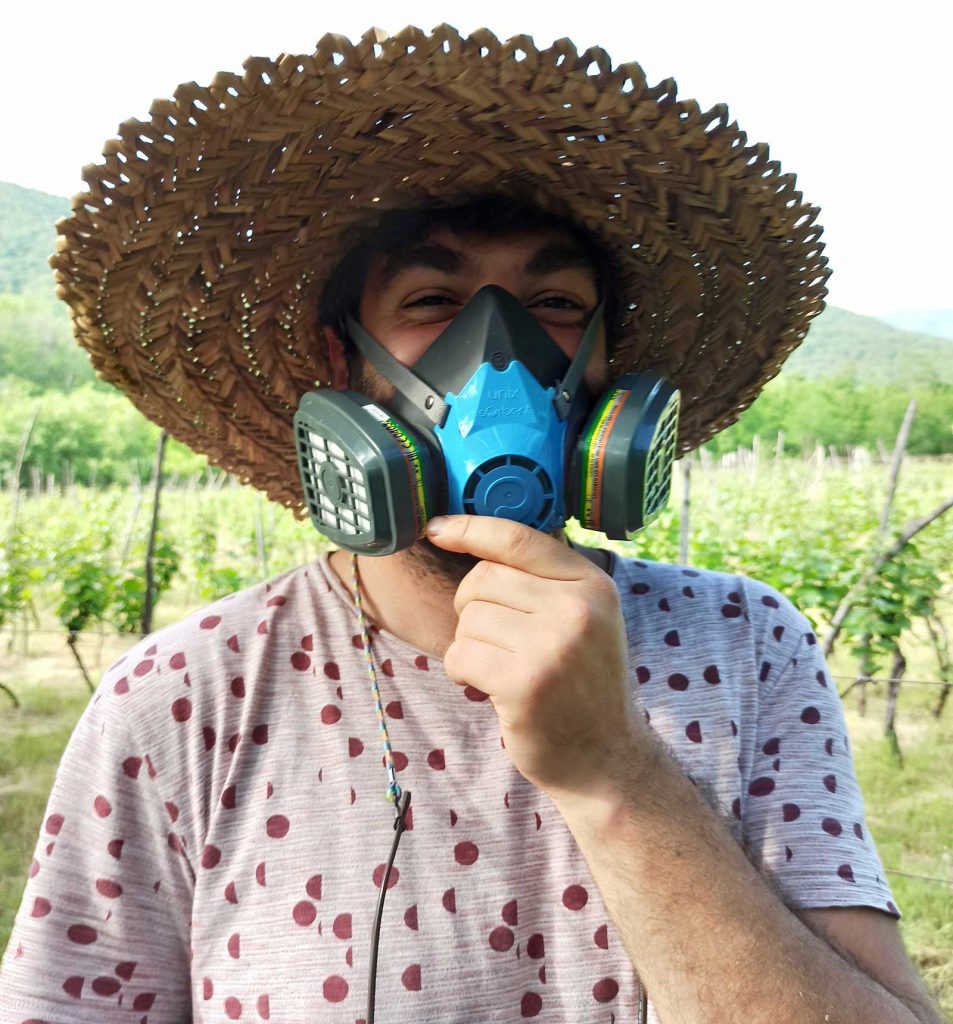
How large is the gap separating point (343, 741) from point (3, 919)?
397 centimetres

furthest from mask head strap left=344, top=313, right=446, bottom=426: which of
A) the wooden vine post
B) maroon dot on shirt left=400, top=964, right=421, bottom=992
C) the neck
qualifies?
the wooden vine post

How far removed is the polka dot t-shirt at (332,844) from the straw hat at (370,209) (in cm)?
60

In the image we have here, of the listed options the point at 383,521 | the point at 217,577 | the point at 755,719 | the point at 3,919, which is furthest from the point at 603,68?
the point at 217,577

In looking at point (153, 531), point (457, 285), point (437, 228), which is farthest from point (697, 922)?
point (153, 531)

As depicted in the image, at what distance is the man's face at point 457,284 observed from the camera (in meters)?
1.59

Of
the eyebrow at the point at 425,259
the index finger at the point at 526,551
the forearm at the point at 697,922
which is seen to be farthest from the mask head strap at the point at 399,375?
the forearm at the point at 697,922

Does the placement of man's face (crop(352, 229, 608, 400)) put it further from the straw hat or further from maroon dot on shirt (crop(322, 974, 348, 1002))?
maroon dot on shirt (crop(322, 974, 348, 1002))

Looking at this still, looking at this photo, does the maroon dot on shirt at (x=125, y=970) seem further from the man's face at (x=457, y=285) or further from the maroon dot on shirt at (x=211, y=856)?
the man's face at (x=457, y=285)

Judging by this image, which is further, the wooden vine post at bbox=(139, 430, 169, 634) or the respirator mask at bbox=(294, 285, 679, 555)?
the wooden vine post at bbox=(139, 430, 169, 634)

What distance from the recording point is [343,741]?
1381mm

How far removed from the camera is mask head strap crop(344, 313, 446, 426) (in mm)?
1483

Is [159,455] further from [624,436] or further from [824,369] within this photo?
[824,369]

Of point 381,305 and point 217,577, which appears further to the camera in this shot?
point 217,577

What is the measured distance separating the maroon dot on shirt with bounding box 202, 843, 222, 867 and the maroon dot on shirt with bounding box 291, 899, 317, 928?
13 cm
